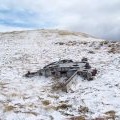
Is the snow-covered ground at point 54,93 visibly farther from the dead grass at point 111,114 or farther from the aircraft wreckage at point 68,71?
the aircraft wreckage at point 68,71

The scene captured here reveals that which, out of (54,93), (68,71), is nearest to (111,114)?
(54,93)

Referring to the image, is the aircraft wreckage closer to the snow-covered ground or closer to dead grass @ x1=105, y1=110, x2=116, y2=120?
the snow-covered ground

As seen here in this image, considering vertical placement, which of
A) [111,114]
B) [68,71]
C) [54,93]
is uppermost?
[68,71]

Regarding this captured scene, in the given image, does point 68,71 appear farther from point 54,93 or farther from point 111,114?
point 111,114

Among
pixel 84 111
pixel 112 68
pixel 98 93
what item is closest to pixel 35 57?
pixel 112 68

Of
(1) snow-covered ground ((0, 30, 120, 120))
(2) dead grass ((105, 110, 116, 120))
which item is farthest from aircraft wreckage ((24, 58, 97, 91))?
(2) dead grass ((105, 110, 116, 120))

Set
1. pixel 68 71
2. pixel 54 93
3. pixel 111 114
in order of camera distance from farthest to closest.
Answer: pixel 68 71
pixel 54 93
pixel 111 114

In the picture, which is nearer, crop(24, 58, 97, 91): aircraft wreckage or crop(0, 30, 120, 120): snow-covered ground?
crop(0, 30, 120, 120): snow-covered ground

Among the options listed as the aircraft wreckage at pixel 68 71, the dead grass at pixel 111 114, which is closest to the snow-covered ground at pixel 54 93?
the dead grass at pixel 111 114

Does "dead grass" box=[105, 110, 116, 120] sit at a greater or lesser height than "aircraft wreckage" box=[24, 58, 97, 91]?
lesser

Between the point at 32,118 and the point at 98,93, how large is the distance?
16.1 ft

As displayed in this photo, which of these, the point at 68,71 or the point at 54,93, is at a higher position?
the point at 68,71

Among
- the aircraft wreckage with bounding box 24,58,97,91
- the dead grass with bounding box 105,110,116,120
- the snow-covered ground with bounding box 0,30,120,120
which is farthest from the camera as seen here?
the aircraft wreckage with bounding box 24,58,97,91

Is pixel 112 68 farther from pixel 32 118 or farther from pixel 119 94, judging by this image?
pixel 32 118
